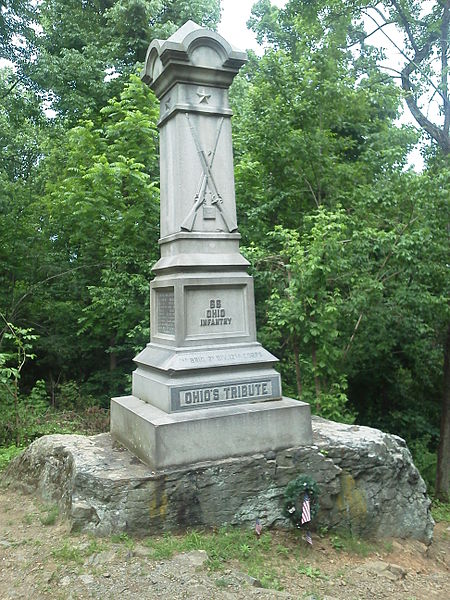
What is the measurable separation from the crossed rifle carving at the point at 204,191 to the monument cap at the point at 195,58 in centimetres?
44

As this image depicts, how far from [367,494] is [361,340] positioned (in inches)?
198

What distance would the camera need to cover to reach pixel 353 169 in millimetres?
11148

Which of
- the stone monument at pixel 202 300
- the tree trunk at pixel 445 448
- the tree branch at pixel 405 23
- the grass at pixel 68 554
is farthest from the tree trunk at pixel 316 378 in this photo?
the tree branch at pixel 405 23

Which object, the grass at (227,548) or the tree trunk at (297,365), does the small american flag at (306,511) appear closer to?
the grass at (227,548)

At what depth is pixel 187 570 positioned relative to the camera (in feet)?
11.6

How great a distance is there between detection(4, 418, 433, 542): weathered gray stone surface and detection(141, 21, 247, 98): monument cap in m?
3.78

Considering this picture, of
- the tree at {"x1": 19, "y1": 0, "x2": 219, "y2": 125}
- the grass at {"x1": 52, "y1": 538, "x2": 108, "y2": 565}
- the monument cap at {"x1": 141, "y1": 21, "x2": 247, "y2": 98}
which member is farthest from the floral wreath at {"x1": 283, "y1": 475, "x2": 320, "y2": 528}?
the tree at {"x1": 19, "y1": 0, "x2": 219, "y2": 125}

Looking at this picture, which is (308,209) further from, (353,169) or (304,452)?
(304,452)

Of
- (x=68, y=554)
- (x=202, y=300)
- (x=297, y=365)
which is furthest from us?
(x=297, y=365)

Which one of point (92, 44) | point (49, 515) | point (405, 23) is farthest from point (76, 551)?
point (405, 23)

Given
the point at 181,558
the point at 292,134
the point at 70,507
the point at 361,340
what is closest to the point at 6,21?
the point at 292,134

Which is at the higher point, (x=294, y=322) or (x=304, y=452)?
(x=294, y=322)

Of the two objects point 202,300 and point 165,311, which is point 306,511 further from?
point 165,311

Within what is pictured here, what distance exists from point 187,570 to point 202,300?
2.41 metres
